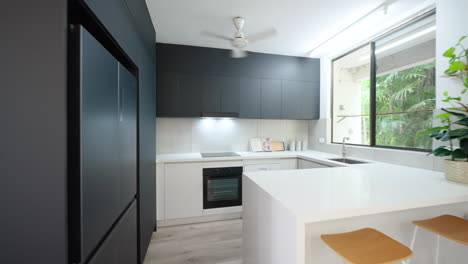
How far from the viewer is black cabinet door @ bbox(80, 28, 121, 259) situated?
2.44ft

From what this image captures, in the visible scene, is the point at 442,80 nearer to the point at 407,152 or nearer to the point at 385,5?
the point at 407,152

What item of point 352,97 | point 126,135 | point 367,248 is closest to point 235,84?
point 352,97

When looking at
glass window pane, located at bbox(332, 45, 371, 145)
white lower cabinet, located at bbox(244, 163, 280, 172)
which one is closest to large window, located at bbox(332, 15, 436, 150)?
glass window pane, located at bbox(332, 45, 371, 145)

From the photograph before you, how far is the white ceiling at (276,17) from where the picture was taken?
1.87 meters

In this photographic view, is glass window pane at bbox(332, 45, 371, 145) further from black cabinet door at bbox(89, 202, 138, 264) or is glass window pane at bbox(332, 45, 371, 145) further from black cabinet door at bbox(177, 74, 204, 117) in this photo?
black cabinet door at bbox(89, 202, 138, 264)

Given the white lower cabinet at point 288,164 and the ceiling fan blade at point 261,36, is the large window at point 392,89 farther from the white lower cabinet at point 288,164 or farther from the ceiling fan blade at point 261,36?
the ceiling fan blade at point 261,36

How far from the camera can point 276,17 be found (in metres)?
2.12

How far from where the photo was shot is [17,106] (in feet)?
1.96

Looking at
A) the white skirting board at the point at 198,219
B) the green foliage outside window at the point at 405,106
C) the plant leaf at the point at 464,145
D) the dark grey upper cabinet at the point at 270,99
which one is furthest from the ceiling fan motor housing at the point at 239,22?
the white skirting board at the point at 198,219

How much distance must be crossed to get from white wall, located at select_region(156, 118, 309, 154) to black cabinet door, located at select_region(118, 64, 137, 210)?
5.00ft

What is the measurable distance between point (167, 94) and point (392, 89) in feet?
9.39

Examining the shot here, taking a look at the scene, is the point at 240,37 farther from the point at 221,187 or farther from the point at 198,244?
the point at 198,244

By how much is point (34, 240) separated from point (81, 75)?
56 cm

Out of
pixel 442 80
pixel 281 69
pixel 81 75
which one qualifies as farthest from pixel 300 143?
pixel 81 75
